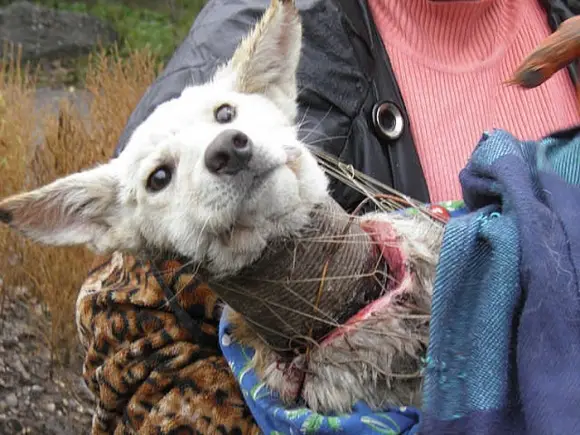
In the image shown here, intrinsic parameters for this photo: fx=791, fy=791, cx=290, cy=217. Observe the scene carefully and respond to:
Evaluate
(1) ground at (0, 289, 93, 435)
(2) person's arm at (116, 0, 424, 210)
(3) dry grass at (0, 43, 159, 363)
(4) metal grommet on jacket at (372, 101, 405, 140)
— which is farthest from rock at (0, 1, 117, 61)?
(4) metal grommet on jacket at (372, 101, 405, 140)

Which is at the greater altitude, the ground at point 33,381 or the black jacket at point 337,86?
the black jacket at point 337,86

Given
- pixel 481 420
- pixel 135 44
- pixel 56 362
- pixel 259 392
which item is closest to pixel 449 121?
pixel 259 392

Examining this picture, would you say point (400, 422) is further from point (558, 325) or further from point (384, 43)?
point (384, 43)

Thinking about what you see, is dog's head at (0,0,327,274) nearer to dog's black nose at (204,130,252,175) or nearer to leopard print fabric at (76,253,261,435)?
dog's black nose at (204,130,252,175)

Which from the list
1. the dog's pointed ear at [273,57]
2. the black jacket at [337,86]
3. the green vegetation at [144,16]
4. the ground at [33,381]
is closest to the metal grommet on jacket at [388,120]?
the black jacket at [337,86]

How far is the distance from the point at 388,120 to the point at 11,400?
6.32 feet

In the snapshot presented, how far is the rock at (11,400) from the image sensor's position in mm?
2918

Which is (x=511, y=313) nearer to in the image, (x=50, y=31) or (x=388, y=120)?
(x=388, y=120)

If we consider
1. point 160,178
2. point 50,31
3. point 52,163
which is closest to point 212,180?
point 160,178

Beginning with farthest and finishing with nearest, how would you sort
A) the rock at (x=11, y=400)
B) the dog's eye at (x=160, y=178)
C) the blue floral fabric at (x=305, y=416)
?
the rock at (x=11, y=400) < the dog's eye at (x=160, y=178) < the blue floral fabric at (x=305, y=416)

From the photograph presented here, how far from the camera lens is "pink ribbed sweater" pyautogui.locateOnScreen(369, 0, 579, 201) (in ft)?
5.98

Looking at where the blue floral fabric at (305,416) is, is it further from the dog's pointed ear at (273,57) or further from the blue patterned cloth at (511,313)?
the dog's pointed ear at (273,57)

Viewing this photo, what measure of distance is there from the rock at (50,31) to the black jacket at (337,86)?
228 inches

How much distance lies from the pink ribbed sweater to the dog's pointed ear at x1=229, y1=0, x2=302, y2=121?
0.38 metres
